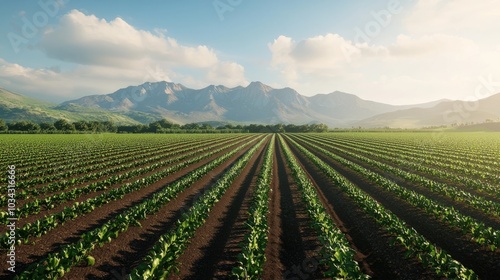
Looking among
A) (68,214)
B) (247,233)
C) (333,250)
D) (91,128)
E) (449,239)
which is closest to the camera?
(333,250)

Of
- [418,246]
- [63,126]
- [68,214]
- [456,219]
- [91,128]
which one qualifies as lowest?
[418,246]

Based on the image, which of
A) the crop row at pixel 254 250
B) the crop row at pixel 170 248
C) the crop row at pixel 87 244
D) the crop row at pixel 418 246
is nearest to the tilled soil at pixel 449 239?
the crop row at pixel 418 246

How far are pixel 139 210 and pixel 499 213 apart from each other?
64.1 ft

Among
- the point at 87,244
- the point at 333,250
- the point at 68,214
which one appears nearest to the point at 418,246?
the point at 333,250

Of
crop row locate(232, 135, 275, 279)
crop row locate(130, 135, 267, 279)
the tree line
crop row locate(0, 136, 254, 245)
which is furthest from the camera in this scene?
the tree line

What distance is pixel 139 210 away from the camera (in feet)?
48.1

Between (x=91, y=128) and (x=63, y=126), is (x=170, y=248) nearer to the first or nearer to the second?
(x=63, y=126)

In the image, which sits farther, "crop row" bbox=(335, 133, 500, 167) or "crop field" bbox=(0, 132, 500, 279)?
"crop row" bbox=(335, 133, 500, 167)

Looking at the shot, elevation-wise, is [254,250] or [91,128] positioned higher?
[91,128]

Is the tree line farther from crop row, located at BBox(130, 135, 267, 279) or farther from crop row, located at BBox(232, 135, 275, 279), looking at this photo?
crop row, located at BBox(232, 135, 275, 279)

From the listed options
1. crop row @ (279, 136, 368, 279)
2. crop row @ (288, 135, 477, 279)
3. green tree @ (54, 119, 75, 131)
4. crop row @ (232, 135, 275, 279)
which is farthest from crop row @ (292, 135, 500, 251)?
Result: green tree @ (54, 119, 75, 131)

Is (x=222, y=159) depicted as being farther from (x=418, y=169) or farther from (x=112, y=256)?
(x=112, y=256)

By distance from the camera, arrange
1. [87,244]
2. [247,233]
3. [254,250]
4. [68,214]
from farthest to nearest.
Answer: [68,214] < [247,233] < [87,244] < [254,250]

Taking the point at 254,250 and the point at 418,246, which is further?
the point at 418,246
